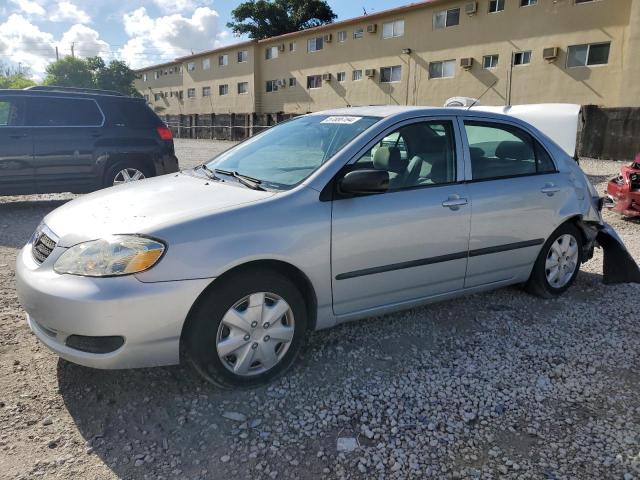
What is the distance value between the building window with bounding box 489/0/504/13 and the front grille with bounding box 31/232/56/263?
24.2m

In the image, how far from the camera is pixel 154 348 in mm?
2574

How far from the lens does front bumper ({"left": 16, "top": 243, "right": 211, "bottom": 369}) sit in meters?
2.44

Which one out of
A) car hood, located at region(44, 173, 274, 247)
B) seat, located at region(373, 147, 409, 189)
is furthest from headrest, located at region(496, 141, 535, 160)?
car hood, located at region(44, 173, 274, 247)

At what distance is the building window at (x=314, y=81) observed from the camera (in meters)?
32.5

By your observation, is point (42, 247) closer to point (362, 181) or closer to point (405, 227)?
point (362, 181)

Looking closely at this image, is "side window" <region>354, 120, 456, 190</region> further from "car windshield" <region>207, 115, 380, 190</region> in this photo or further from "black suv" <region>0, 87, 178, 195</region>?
"black suv" <region>0, 87, 178, 195</region>

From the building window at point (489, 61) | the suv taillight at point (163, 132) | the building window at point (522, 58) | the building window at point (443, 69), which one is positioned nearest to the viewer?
the suv taillight at point (163, 132)

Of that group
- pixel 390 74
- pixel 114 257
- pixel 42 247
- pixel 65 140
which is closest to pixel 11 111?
pixel 65 140

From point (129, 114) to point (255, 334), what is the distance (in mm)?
6232

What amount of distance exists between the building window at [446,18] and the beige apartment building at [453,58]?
0.16 feet

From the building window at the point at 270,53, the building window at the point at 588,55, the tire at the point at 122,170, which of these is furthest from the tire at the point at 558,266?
the building window at the point at 270,53

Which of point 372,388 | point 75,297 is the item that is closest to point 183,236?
point 75,297

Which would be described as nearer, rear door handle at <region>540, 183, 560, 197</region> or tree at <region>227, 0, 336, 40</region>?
rear door handle at <region>540, 183, 560, 197</region>

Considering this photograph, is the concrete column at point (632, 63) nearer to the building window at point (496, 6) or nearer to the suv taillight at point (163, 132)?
the building window at point (496, 6)
